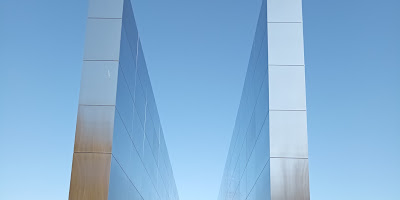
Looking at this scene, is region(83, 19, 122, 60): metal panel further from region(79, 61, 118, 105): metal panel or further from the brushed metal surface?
the brushed metal surface

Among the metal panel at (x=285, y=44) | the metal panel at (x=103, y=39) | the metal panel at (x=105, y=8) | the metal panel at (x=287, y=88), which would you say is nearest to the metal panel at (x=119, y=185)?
the metal panel at (x=103, y=39)

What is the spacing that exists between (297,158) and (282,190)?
1.87 ft

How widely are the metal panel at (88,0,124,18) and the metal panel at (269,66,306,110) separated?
2931 millimetres

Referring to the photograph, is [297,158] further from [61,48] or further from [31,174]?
[61,48]

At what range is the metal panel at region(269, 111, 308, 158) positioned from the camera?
9.15 metres

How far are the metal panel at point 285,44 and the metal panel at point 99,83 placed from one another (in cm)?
270

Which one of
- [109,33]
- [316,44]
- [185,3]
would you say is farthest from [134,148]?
[316,44]

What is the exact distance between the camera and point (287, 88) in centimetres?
938

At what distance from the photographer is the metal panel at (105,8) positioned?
33.1ft

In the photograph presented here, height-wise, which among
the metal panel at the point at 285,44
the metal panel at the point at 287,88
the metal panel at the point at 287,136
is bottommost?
the metal panel at the point at 287,136

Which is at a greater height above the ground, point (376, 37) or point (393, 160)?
point (376, 37)

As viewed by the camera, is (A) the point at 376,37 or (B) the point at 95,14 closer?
(B) the point at 95,14

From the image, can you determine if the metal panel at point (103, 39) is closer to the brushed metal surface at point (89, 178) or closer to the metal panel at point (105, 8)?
the metal panel at point (105, 8)

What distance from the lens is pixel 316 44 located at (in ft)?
84.8
